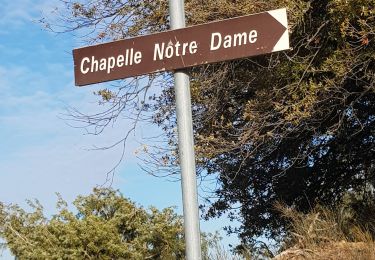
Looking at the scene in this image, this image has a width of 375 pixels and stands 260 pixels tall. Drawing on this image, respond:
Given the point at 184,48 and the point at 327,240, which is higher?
the point at 184,48

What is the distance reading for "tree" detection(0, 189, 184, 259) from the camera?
9.39 meters

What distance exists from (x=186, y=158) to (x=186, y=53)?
729 mm

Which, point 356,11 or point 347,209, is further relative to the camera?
point 347,209

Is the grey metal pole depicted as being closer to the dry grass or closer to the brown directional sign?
the brown directional sign

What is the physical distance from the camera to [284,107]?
809 centimetres

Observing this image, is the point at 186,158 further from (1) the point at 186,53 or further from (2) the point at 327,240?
(2) the point at 327,240

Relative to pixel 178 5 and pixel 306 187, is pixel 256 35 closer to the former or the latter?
pixel 178 5

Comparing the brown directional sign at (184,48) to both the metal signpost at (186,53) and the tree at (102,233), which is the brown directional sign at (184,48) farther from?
the tree at (102,233)

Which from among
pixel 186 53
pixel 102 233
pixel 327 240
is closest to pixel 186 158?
pixel 186 53

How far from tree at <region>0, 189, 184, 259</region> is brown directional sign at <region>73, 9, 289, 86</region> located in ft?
17.8

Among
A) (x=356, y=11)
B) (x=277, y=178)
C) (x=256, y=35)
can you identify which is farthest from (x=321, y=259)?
(x=277, y=178)

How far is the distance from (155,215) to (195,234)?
249 inches

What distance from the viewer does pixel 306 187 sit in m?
11.2

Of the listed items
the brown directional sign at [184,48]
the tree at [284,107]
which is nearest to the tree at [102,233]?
the tree at [284,107]
